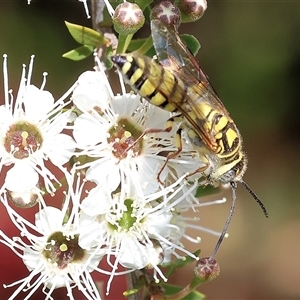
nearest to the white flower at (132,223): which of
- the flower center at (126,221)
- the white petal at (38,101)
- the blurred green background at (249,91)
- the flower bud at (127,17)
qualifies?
the flower center at (126,221)

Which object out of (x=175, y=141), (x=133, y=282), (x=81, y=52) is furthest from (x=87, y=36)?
(x=133, y=282)

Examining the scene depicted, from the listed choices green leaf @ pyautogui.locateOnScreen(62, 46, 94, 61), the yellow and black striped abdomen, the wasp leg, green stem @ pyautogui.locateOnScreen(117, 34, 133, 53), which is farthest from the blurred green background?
the yellow and black striped abdomen

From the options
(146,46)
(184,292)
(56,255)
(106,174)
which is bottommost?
(184,292)

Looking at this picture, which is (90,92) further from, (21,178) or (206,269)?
(206,269)

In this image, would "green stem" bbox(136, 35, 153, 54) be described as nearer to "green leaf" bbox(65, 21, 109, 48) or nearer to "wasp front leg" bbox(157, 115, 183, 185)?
"green leaf" bbox(65, 21, 109, 48)

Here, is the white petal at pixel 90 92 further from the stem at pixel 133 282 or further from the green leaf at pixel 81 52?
the stem at pixel 133 282
